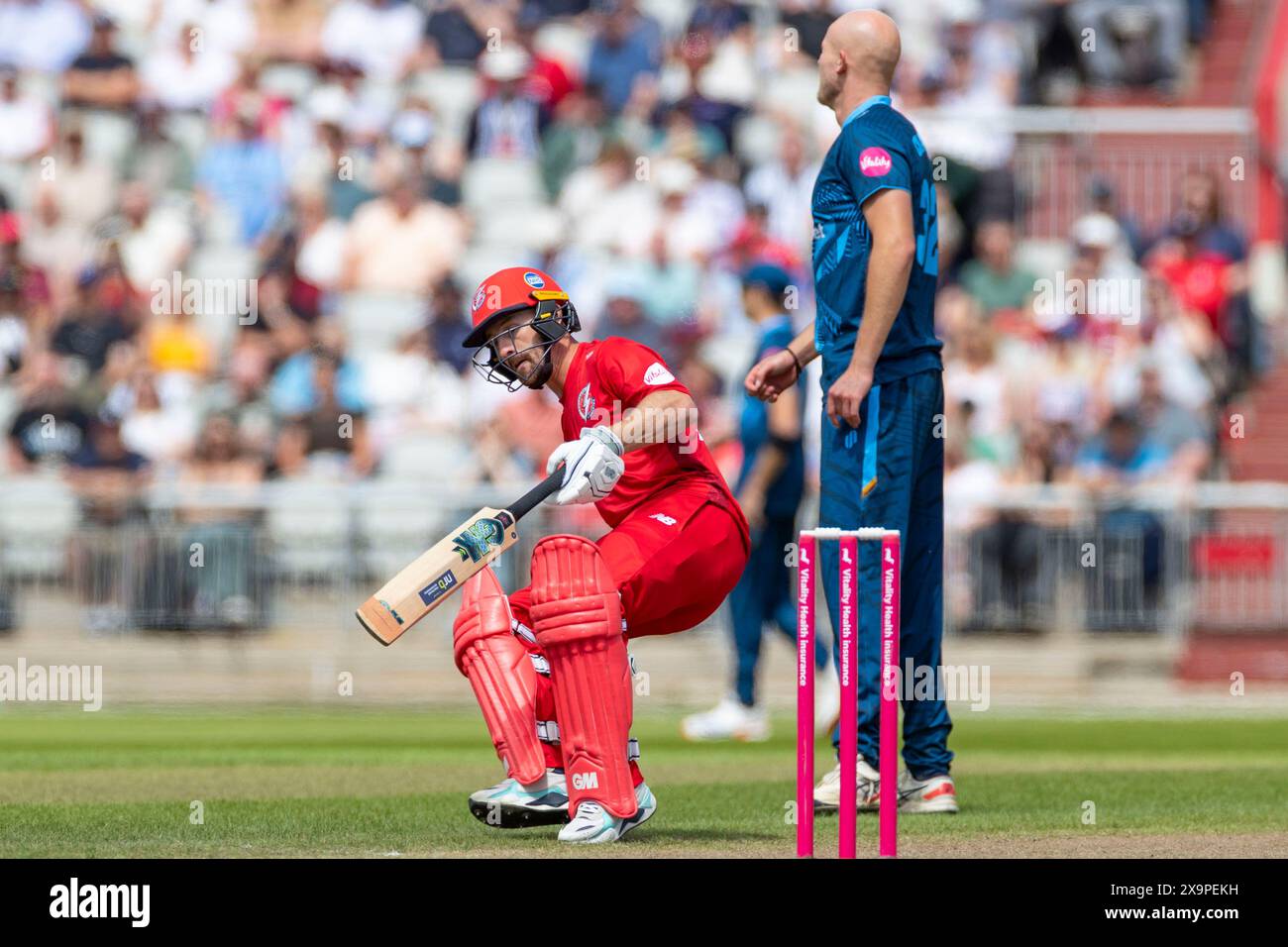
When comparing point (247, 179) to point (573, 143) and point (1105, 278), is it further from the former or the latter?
point (1105, 278)

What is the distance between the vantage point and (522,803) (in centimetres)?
873

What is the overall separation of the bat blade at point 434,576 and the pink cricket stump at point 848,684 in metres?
1.49

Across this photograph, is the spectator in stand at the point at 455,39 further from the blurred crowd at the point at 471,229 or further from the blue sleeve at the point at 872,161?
the blue sleeve at the point at 872,161

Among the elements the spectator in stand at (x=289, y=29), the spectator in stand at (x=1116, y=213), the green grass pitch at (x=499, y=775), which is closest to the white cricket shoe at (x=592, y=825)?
the green grass pitch at (x=499, y=775)

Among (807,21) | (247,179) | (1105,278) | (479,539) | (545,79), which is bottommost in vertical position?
(479,539)

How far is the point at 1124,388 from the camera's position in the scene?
2045 cm

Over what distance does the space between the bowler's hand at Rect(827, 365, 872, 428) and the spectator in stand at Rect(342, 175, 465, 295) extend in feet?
43.5

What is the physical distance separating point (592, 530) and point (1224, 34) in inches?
402

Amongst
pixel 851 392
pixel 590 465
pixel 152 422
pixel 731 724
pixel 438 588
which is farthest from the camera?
pixel 152 422

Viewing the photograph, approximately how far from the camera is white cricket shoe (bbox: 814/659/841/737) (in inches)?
563

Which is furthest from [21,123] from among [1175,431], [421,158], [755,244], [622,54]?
[1175,431]

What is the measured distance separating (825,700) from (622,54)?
419 inches

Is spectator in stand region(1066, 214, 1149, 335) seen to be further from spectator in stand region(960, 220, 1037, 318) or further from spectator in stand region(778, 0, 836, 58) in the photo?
spectator in stand region(778, 0, 836, 58)
